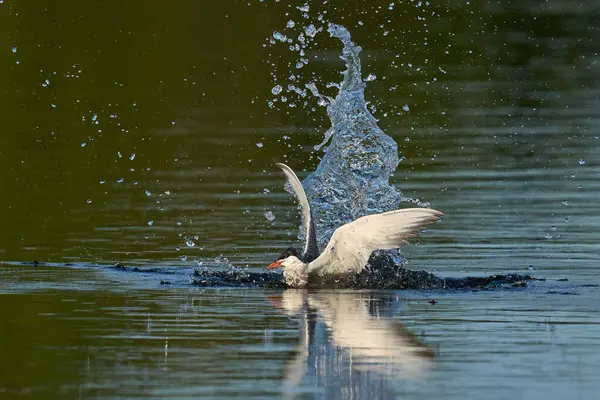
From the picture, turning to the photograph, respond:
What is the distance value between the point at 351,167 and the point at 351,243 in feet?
9.68

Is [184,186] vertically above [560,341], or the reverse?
[184,186]

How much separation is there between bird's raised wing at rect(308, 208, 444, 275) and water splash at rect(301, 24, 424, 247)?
241 centimetres

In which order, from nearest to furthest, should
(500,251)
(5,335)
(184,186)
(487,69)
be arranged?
(5,335) < (500,251) < (184,186) < (487,69)

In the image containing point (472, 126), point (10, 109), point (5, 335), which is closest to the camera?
point (5, 335)

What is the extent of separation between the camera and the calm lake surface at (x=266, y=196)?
10.3 meters

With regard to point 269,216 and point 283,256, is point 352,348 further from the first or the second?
point 269,216

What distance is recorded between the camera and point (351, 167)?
16922 mm

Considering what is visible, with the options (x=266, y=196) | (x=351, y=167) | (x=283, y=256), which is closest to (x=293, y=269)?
(x=283, y=256)

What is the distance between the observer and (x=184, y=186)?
2042 centimetres

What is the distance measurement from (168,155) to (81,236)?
561cm

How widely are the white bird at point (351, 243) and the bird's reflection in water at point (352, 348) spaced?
1.50 ft

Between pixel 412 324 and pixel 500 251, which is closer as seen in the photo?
pixel 412 324

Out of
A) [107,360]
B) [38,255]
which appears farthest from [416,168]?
[107,360]

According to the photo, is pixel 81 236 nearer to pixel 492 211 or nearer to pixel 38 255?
pixel 38 255
